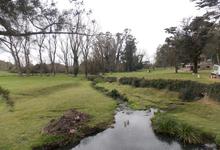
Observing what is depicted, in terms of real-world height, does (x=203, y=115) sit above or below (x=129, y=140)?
above

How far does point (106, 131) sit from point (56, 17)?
11657 millimetres

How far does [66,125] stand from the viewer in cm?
1961

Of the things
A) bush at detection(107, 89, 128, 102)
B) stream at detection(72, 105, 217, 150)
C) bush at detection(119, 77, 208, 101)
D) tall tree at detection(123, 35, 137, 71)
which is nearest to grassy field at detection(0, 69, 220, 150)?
bush at detection(119, 77, 208, 101)

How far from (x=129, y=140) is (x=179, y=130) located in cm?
321

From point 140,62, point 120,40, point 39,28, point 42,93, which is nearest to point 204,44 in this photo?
point 42,93

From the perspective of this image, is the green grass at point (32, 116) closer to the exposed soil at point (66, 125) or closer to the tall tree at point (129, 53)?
the exposed soil at point (66, 125)

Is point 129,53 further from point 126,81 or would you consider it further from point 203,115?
point 203,115

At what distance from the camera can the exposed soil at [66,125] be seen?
18.7 m

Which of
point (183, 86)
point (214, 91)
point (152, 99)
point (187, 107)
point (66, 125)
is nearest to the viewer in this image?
point (66, 125)

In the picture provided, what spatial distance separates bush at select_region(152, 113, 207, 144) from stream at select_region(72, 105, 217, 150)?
1.50 feet

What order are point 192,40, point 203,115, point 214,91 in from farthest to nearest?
point 192,40
point 214,91
point 203,115

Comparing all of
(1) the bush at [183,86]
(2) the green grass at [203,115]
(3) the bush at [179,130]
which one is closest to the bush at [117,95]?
(1) the bush at [183,86]

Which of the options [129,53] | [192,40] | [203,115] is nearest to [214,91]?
[203,115]

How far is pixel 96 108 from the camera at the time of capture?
27938 mm
